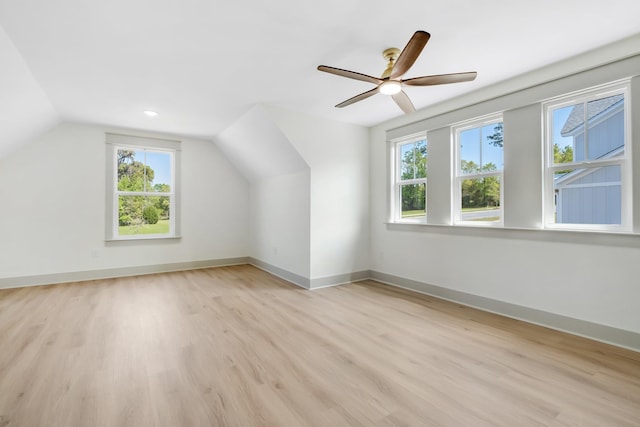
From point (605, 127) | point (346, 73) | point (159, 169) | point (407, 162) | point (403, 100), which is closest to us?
point (346, 73)

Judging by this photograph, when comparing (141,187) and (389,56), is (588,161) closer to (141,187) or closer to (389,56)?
(389,56)

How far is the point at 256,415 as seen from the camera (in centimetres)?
167

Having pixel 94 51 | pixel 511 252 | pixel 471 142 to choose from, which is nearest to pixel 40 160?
pixel 94 51

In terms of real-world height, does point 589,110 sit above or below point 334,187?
above

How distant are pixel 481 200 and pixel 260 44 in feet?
9.69

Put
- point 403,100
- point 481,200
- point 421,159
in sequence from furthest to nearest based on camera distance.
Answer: point 421,159
point 481,200
point 403,100

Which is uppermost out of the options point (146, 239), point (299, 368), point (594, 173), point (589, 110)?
point (589, 110)

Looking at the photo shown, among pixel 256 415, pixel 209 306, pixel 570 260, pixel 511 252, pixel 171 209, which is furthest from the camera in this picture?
pixel 171 209

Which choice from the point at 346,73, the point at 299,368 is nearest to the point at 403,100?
the point at 346,73

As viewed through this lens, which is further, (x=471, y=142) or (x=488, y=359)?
(x=471, y=142)

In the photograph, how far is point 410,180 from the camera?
173 inches

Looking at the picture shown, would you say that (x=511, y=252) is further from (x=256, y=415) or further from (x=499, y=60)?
(x=256, y=415)

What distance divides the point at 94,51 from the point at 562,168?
445 cm

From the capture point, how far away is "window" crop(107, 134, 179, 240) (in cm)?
503
